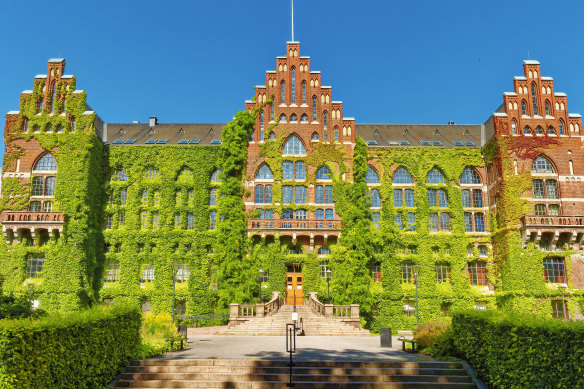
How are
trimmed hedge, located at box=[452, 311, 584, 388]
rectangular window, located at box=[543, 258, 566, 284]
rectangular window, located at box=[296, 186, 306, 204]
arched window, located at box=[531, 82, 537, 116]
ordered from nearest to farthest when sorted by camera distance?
trimmed hedge, located at box=[452, 311, 584, 388] < rectangular window, located at box=[543, 258, 566, 284] < rectangular window, located at box=[296, 186, 306, 204] < arched window, located at box=[531, 82, 537, 116]

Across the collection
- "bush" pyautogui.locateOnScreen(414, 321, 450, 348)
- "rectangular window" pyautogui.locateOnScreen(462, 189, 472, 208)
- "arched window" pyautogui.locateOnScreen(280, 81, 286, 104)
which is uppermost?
"arched window" pyautogui.locateOnScreen(280, 81, 286, 104)

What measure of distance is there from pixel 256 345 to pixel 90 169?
Answer: 87.4ft

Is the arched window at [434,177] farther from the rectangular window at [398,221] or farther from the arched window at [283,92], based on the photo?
the arched window at [283,92]

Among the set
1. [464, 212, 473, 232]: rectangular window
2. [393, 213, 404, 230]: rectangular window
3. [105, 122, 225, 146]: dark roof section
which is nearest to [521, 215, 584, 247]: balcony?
[464, 212, 473, 232]: rectangular window

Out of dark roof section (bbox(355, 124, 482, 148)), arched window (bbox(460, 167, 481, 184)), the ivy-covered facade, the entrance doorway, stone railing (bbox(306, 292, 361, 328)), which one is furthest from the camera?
dark roof section (bbox(355, 124, 482, 148))

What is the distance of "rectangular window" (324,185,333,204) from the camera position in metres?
45.3

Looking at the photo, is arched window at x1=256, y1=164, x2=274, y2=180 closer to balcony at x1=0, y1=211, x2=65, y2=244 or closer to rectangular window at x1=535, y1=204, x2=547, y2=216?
balcony at x1=0, y1=211, x2=65, y2=244

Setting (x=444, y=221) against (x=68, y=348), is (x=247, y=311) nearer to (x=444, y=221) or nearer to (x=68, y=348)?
(x=68, y=348)

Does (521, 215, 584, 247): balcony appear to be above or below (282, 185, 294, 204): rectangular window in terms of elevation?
below

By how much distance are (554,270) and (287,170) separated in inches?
966

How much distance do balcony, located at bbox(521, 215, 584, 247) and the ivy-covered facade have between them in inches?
5.9

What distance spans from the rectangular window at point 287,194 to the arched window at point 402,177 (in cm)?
989

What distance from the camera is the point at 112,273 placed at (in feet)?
147

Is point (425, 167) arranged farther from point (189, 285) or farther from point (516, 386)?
point (516, 386)
